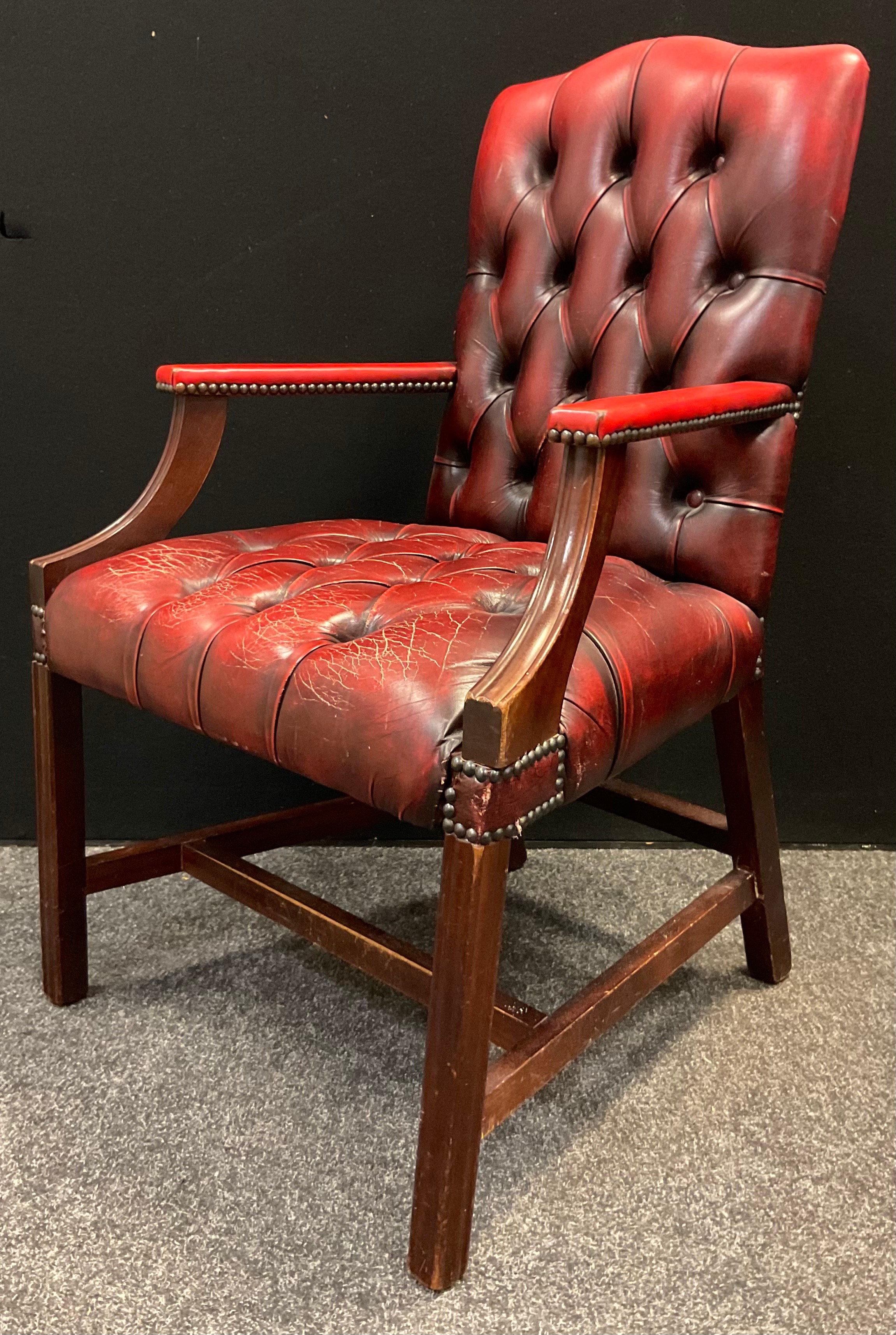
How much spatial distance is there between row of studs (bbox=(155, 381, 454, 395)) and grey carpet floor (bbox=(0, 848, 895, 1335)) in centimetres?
68

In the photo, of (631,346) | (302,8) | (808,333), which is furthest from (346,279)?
(808,333)

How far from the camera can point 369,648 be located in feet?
2.54

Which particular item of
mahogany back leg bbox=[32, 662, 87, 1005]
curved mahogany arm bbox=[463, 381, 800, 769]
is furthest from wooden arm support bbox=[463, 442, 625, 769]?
mahogany back leg bbox=[32, 662, 87, 1005]

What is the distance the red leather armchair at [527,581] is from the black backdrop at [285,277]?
23cm

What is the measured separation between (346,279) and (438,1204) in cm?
116

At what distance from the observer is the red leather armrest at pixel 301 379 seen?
1065mm

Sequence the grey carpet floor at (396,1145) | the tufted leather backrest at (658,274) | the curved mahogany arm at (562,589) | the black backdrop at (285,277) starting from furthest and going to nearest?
1. the black backdrop at (285,277)
2. the tufted leather backrest at (658,274)
3. the grey carpet floor at (396,1145)
4. the curved mahogany arm at (562,589)

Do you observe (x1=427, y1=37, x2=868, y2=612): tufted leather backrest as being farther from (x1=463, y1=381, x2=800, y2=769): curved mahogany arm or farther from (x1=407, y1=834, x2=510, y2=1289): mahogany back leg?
(x1=407, y1=834, x2=510, y2=1289): mahogany back leg

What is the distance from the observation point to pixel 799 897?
Result: 58.6 inches

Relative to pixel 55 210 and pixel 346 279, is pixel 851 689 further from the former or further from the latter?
pixel 55 210

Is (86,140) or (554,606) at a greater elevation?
(86,140)

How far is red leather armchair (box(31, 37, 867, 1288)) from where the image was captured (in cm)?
74

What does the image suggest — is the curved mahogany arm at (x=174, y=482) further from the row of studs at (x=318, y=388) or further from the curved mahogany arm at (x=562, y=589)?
the curved mahogany arm at (x=562, y=589)

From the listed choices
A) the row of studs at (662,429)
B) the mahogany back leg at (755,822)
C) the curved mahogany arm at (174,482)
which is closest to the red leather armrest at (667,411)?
the row of studs at (662,429)
